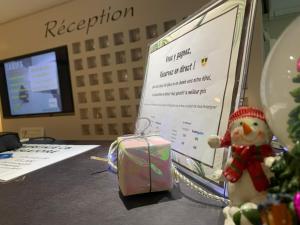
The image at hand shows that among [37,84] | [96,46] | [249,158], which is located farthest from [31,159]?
[37,84]

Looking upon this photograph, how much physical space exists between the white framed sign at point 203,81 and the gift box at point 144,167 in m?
0.08

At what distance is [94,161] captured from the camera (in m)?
0.88

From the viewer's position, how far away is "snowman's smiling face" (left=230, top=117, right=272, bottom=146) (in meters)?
0.33

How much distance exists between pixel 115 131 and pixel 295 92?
1.56 meters

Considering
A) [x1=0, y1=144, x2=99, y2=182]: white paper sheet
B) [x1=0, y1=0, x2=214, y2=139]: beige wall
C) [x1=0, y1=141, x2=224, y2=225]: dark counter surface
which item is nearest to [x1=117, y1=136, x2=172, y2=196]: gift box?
[x1=0, y1=141, x2=224, y2=225]: dark counter surface

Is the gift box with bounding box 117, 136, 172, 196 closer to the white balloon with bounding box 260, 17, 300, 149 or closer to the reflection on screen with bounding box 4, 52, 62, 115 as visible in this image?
the white balloon with bounding box 260, 17, 300, 149

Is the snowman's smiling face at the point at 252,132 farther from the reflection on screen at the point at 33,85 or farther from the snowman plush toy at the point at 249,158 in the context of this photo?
the reflection on screen at the point at 33,85

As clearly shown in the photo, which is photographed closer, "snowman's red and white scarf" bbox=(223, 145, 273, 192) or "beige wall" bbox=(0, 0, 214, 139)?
"snowman's red and white scarf" bbox=(223, 145, 273, 192)

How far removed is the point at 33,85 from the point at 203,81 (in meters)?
1.79

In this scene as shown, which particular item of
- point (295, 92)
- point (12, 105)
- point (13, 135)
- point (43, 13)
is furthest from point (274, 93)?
point (12, 105)

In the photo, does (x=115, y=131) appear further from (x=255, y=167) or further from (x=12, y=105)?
(x=255, y=167)

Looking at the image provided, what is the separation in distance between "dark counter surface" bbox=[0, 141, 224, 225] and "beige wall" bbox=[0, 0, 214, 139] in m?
1.03

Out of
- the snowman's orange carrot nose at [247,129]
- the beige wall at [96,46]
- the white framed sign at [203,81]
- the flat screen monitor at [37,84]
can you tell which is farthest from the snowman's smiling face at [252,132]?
the flat screen monitor at [37,84]

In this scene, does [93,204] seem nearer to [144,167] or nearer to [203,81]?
[144,167]
